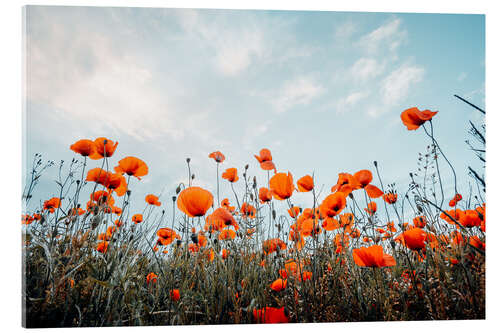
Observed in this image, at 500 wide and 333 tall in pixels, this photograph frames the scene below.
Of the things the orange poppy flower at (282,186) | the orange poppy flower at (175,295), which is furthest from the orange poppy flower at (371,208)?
the orange poppy flower at (175,295)

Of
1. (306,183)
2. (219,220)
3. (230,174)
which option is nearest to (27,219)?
(219,220)

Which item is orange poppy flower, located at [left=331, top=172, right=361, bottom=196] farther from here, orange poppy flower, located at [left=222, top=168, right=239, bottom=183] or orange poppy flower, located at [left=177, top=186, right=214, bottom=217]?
orange poppy flower, located at [left=177, top=186, right=214, bottom=217]

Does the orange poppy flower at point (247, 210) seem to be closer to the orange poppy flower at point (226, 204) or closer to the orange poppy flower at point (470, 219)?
the orange poppy flower at point (226, 204)

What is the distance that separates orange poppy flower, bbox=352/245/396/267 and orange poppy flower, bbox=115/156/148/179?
1.21 m

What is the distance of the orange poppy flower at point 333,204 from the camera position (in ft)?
6.55

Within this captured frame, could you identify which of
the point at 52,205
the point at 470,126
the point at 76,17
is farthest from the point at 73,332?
the point at 470,126

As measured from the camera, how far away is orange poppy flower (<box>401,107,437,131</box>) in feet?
7.16

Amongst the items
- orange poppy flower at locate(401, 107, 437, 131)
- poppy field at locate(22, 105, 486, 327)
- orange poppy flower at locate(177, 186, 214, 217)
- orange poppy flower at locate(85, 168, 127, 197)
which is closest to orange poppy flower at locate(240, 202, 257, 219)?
poppy field at locate(22, 105, 486, 327)

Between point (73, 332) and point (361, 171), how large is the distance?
68.8 inches

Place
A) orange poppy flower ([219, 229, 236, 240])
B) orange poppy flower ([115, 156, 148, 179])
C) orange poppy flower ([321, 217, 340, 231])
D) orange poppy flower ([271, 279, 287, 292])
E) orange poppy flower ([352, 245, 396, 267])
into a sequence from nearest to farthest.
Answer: orange poppy flower ([352, 245, 396, 267]), orange poppy flower ([271, 279, 287, 292]), orange poppy flower ([115, 156, 148, 179]), orange poppy flower ([321, 217, 340, 231]), orange poppy flower ([219, 229, 236, 240])

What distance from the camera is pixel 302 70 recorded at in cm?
234

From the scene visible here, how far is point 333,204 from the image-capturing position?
2000 mm
